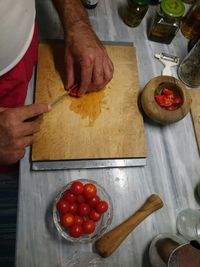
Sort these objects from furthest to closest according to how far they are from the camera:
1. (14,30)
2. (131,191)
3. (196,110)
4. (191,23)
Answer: (191,23)
(196,110)
(131,191)
(14,30)

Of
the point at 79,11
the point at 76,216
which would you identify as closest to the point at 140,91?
the point at 79,11

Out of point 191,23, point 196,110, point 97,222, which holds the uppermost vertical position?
point 191,23

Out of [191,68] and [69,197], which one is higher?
[191,68]

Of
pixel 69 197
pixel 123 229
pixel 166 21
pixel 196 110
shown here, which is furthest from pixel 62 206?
pixel 166 21

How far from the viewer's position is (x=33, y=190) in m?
0.68

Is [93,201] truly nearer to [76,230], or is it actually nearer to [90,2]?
[76,230]

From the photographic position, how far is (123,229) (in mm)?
646

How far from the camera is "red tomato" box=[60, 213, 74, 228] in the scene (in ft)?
2.01

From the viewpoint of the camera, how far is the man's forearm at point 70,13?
79 cm

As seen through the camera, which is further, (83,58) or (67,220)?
(83,58)

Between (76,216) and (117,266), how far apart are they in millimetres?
139

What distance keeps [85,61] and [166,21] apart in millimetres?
300

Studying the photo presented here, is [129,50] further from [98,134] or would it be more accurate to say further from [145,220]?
[145,220]

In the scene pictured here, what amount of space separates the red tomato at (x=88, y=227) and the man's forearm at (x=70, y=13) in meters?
0.49
